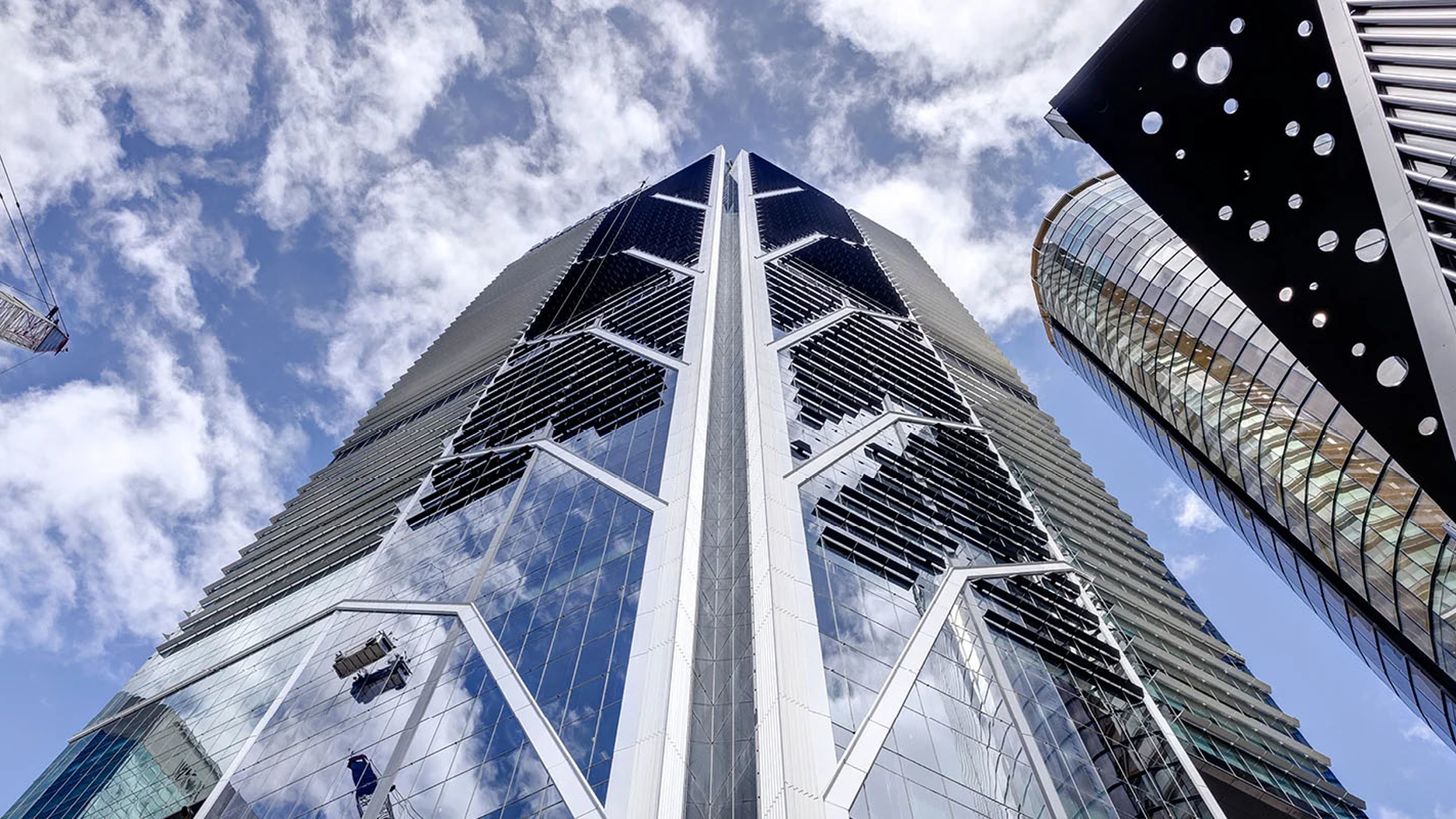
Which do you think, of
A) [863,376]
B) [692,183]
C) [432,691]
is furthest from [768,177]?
[432,691]

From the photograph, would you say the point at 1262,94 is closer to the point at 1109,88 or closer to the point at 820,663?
the point at 1109,88

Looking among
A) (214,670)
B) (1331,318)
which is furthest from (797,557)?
(214,670)

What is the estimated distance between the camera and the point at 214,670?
33.5 metres

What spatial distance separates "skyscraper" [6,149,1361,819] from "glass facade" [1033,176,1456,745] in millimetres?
4555

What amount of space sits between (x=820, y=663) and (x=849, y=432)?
1652cm

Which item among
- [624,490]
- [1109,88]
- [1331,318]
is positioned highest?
[624,490]

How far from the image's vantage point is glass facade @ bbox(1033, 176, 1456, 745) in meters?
24.8

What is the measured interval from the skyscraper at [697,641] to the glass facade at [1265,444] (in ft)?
14.9

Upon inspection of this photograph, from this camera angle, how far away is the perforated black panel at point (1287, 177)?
1111 centimetres

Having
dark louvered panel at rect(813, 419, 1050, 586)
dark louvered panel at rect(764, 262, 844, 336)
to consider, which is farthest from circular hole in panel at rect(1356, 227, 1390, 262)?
dark louvered panel at rect(764, 262, 844, 336)

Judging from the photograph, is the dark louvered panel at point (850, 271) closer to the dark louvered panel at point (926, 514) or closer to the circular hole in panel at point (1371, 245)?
the dark louvered panel at point (926, 514)

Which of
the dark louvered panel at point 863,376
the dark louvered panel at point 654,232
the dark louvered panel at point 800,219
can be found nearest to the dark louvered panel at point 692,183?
the dark louvered panel at point 654,232

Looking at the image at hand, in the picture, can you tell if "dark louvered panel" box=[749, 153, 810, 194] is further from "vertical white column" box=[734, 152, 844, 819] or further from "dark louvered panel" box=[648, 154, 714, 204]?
"vertical white column" box=[734, 152, 844, 819]

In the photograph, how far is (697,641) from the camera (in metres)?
23.5
